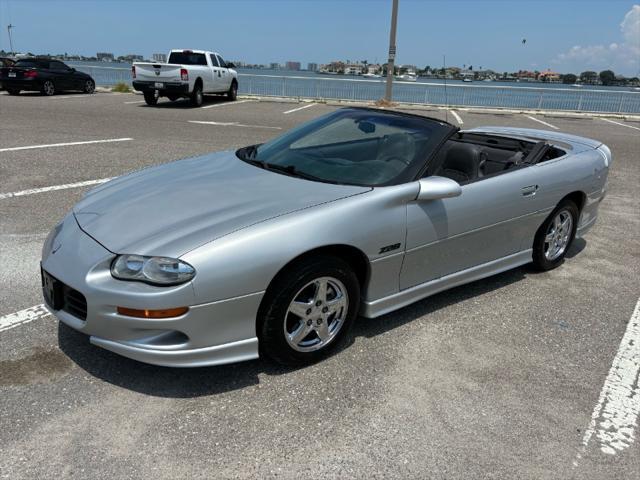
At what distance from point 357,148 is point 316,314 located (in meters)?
1.38

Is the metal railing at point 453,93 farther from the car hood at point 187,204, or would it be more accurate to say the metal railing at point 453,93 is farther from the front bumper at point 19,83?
the car hood at point 187,204

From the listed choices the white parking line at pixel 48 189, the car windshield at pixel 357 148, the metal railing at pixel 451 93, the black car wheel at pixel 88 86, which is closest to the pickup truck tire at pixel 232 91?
the metal railing at pixel 451 93

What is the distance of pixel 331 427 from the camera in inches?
98.2

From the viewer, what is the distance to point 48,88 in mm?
18562

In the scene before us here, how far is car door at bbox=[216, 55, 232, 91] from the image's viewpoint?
60.9ft

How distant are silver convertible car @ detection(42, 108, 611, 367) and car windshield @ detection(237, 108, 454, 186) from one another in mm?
15

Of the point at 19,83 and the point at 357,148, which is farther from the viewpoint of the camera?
the point at 19,83

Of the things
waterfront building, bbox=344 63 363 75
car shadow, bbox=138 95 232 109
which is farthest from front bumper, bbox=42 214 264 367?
waterfront building, bbox=344 63 363 75

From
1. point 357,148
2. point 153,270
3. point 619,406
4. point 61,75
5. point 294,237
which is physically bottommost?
point 619,406

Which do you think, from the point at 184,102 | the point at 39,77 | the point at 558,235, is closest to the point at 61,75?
the point at 39,77

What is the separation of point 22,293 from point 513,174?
368 centimetres

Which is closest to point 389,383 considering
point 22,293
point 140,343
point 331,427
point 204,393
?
point 331,427

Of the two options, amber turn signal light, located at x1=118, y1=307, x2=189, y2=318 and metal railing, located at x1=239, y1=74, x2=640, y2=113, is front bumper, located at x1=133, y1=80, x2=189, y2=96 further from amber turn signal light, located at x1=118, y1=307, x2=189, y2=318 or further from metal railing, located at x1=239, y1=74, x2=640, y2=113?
amber turn signal light, located at x1=118, y1=307, x2=189, y2=318

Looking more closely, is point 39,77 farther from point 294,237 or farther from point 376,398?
point 376,398
